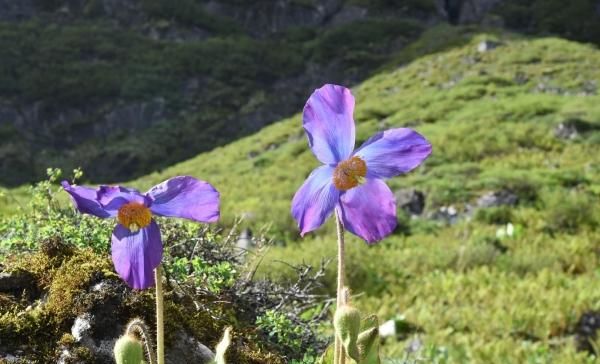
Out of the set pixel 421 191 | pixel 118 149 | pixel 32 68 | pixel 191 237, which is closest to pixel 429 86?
pixel 118 149

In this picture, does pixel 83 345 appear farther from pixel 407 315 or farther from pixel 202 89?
pixel 202 89

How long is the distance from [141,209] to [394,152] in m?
0.55

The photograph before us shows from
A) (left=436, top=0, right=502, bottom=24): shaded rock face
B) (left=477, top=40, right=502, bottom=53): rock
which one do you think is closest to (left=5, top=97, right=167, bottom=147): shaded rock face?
(left=477, top=40, right=502, bottom=53): rock

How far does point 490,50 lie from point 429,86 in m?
7.05

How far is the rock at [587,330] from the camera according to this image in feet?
16.9

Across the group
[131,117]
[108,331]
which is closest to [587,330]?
[108,331]

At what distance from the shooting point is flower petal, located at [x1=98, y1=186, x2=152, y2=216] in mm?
1323

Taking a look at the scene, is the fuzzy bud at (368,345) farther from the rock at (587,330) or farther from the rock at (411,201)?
the rock at (411,201)

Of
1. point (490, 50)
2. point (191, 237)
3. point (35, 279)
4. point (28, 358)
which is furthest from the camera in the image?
point (490, 50)

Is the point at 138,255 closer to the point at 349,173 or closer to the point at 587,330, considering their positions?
the point at 349,173

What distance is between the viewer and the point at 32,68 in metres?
41.6

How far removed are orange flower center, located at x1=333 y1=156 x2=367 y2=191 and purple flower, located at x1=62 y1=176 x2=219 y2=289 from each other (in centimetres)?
28

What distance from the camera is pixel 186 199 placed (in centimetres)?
133

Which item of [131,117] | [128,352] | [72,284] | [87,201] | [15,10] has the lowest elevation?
[131,117]
